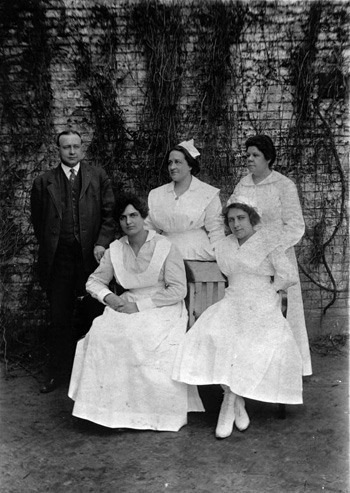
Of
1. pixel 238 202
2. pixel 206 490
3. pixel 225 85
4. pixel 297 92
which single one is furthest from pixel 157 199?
pixel 206 490

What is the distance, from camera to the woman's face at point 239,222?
12.5ft

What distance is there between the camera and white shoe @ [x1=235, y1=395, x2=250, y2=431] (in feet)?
11.7

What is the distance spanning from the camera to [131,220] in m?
3.85

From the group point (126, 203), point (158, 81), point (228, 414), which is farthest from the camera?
point (158, 81)

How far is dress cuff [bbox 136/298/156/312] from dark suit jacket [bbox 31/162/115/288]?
625mm

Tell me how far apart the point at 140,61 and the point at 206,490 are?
371 centimetres

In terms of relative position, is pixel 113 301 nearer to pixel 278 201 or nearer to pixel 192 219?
pixel 192 219

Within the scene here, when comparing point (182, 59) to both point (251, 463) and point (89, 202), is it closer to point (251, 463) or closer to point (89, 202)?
point (89, 202)

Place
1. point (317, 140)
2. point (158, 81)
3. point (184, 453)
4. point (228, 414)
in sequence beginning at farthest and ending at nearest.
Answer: point (317, 140) → point (158, 81) → point (228, 414) → point (184, 453)

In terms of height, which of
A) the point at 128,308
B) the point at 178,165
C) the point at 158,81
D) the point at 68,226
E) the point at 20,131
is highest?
the point at 158,81

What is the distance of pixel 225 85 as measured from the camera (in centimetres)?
525

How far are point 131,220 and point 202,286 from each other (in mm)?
725

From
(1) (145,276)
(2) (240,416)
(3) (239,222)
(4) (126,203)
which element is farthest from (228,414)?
(4) (126,203)

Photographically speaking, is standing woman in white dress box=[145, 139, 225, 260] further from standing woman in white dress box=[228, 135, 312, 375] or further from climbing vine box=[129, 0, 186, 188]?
climbing vine box=[129, 0, 186, 188]
